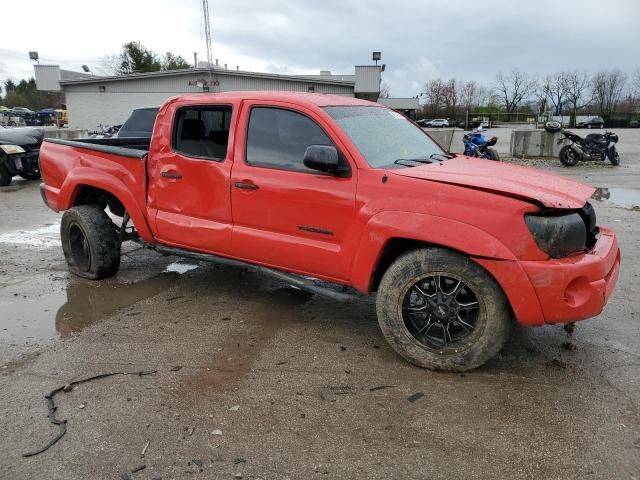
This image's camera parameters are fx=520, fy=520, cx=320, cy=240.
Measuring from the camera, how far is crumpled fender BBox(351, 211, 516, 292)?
10.3 ft

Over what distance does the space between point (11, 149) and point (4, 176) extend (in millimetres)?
690

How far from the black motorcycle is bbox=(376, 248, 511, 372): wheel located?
47.2 feet

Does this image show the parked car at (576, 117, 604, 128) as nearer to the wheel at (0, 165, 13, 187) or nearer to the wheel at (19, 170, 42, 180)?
the wheel at (19, 170, 42, 180)

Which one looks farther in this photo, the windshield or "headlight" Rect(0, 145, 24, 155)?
"headlight" Rect(0, 145, 24, 155)

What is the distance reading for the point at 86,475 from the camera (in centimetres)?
254

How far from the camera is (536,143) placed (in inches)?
720

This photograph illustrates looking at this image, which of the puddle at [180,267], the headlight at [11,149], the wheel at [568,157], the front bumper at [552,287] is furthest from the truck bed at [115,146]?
the wheel at [568,157]

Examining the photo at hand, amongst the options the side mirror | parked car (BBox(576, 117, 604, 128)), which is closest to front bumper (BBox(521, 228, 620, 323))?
the side mirror

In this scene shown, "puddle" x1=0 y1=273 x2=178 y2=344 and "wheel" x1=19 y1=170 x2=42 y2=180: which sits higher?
"wheel" x1=19 y1=170 x2=42 y2=180

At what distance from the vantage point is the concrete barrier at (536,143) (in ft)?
59.6

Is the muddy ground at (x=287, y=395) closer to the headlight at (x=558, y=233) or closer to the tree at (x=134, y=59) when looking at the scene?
the headlight at (x=558, y=233)

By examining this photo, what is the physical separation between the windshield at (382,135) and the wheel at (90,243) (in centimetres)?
281

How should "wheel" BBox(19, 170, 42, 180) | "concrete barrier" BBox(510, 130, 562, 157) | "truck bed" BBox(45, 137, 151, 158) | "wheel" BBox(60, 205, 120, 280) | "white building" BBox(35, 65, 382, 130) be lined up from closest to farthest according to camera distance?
1. "truck bed" BBox(45, 137, 151, 158)
2. "wheel" BBox(60, 205, 120, 280)
3. "wheel" BBox(19, 170, 42, 180)
4. "concrete barrier" BBox(510, 130, 562, 157)
5. "white building" BBox(35, 65, 382, 130)

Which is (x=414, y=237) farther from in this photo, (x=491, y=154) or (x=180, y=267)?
(x=491, y=154)
